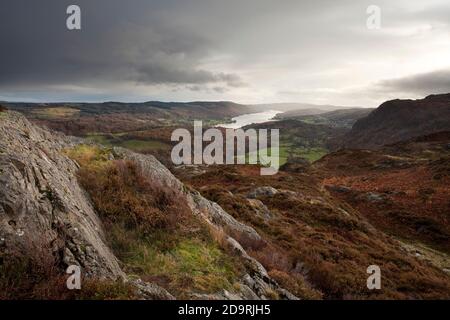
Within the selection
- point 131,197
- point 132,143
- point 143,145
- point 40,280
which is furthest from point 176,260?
point 132,143

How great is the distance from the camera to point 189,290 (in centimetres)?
903

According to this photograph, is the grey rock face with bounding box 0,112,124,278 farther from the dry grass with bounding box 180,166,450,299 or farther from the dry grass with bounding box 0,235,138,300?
the dry grass with bounding box 180,166,450,299

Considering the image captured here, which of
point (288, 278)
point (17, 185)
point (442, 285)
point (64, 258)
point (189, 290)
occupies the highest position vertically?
point (17, 185)

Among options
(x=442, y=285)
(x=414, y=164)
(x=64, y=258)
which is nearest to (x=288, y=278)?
(x=64, y=258)

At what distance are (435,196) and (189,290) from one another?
42664mm

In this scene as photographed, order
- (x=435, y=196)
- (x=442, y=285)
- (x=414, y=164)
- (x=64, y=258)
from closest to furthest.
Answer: (x=64, y=258)
(x=442, y=285)
(x=435, y=196)
(x=414, y=164)

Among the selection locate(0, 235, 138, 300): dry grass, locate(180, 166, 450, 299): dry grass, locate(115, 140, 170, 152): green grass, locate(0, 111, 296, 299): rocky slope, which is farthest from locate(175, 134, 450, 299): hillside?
locate(115, 140, 170, 152): green grass

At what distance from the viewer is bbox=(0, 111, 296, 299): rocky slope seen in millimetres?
7996

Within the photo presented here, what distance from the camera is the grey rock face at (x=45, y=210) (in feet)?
26.2

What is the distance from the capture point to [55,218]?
888 cm

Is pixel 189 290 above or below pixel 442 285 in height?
above

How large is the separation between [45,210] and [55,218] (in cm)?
33

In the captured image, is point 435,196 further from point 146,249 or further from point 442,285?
point 146,249
